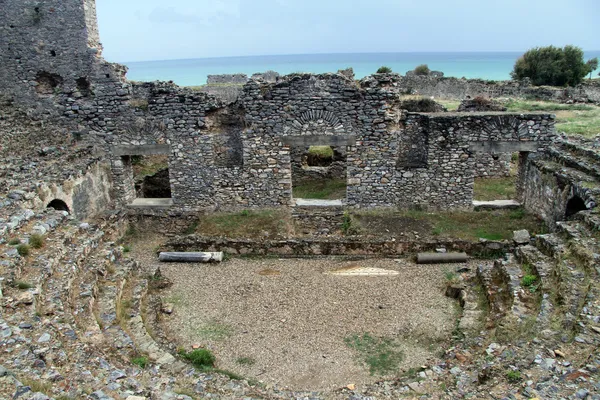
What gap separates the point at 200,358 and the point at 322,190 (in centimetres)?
1134

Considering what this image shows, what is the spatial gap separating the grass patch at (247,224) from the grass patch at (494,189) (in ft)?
25.6

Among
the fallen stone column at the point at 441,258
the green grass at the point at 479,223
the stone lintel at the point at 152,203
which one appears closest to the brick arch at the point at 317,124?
the green grass at the point at 479,223

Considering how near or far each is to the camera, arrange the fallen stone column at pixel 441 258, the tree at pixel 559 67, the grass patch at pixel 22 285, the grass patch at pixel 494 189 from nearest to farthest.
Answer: the grass patch at pixel 22 285
the fallen stone column at pixel 441 258
the grass patch at pixel 494 189
the tree at pixel 559 67

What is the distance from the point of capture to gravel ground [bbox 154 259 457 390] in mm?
9281

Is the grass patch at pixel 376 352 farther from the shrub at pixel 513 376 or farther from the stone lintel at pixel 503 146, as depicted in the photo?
the stone lintel at pixel 503 146

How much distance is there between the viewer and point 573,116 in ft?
82.5

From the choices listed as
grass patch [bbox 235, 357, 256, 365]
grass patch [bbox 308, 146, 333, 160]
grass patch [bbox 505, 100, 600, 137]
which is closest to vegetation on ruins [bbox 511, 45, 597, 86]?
grass patch [bbox 505, 100, 600, 137]

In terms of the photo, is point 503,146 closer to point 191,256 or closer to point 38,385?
point 191,256

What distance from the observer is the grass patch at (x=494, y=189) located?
60.1 ft

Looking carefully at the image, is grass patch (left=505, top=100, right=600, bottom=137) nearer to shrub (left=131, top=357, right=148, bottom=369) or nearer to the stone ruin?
the stone ruin

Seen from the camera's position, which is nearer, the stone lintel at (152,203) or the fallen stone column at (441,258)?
the fallen stone column at (441,258)

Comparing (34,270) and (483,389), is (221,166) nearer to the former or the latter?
(34,270)

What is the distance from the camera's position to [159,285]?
12.3 meters

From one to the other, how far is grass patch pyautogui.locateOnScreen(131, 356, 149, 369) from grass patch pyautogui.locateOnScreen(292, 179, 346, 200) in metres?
11.0
